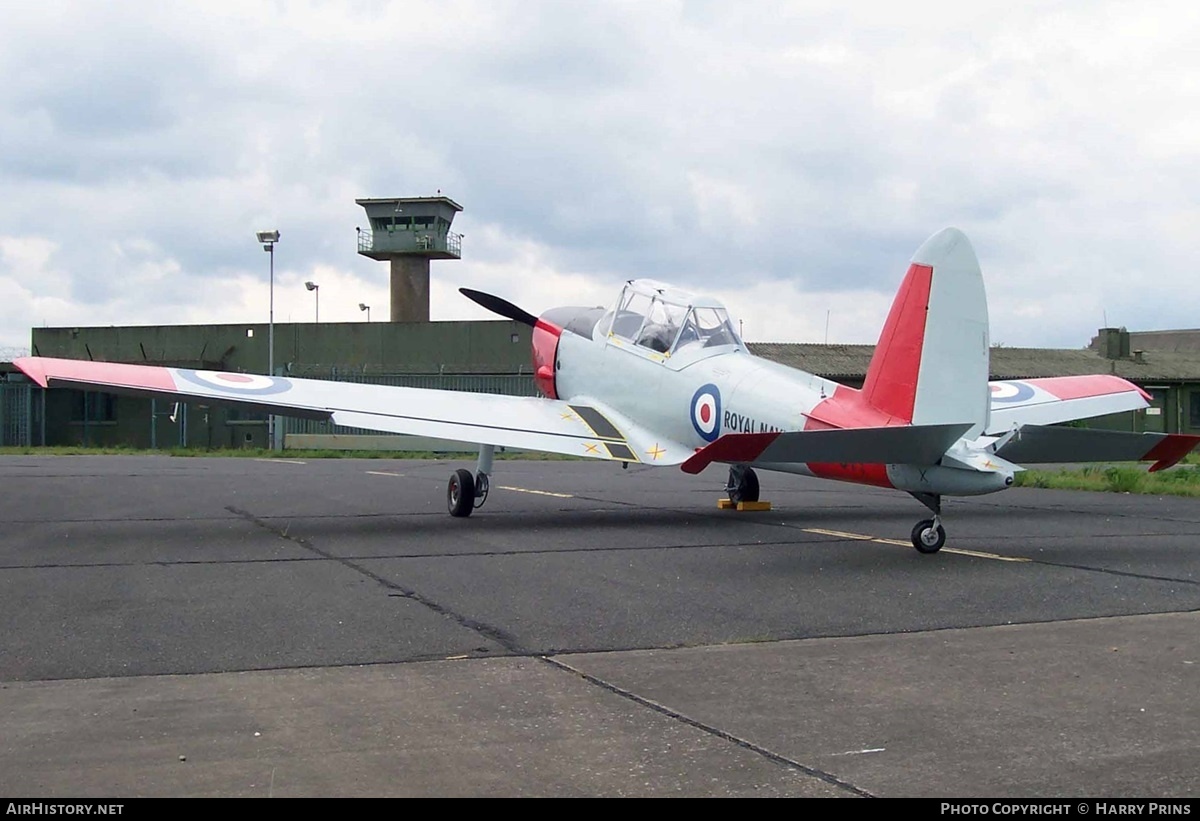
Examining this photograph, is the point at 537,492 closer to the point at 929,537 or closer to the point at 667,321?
the point at 667,321

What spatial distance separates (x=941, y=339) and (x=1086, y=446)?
1600mm

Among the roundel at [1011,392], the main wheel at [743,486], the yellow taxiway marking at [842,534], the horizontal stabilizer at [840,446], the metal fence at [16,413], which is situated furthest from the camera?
the metal fence at [16,413]

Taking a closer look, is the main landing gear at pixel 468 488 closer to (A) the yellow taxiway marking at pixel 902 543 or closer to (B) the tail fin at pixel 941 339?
(A) the yellow taxiway marking at pixel 902 543

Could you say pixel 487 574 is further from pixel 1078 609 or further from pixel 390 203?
pixel 390 203

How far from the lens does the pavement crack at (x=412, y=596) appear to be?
272 inches

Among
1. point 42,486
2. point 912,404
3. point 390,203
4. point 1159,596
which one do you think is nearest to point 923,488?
point 912,404

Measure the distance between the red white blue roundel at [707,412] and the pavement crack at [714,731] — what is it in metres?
6.70

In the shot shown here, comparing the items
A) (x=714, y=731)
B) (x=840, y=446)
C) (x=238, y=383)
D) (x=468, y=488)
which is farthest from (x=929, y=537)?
(x=238, y=383)

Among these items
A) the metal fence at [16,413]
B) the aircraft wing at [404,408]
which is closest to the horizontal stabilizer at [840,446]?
the aircraft wing at [404,408]

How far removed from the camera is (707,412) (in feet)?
42.7

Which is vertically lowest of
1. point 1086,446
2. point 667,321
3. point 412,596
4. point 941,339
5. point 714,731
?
point 714,731

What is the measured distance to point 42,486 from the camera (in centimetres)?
1858

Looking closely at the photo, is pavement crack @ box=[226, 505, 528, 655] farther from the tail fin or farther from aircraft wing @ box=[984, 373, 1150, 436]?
aircraft wing @ box=[984, 373, 1150, 436]
